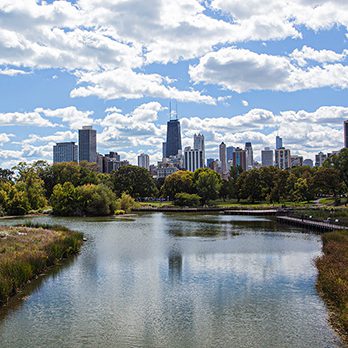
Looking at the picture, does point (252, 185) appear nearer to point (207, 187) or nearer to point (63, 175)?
point (207, 187)

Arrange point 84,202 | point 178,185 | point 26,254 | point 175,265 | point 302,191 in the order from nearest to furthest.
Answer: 1. point 26,254
2. point 175,265
3. point 84,202
4. point 302,191
5. point 178,185

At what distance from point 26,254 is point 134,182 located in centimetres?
10632

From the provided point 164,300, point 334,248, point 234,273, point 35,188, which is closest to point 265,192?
point 35,188

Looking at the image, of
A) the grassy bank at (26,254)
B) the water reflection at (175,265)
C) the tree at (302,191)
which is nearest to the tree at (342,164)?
the tree at (302,191)

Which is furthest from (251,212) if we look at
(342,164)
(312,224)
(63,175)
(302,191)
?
(63,175)

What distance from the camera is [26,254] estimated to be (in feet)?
93.0

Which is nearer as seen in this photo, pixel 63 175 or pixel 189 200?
pixel 189 200

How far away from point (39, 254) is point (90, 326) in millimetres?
12384

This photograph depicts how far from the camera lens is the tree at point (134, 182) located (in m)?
133

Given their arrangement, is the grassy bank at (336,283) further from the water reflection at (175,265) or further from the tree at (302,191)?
the tree at (302,191)

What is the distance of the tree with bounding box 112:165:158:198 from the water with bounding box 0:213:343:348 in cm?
9681

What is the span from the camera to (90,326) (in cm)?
1802

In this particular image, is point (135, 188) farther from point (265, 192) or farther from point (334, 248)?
point (334, 248)

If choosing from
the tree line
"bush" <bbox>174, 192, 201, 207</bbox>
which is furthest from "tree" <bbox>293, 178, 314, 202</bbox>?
"bush" <bbox>174, 192, 201, 207</bbox>
